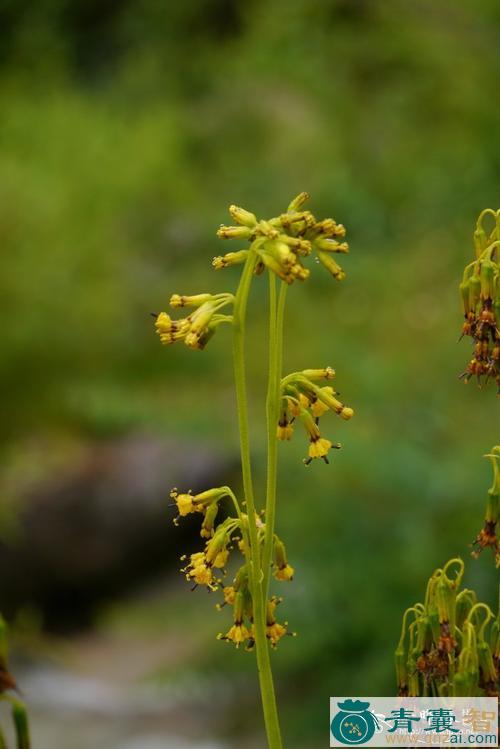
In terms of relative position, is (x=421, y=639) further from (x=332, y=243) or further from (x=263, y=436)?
(x=263, y=436)

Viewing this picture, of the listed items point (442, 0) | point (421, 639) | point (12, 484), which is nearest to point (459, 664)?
point (421, 639)

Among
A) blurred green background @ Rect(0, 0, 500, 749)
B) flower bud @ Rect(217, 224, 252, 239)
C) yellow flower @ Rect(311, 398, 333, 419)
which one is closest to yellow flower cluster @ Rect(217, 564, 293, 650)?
yellow flower @ Rect(311, 398, 333, 419)

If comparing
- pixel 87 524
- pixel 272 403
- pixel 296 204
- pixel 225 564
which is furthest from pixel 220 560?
pixel 87 524

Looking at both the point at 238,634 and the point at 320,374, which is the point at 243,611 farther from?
the point at 320,374

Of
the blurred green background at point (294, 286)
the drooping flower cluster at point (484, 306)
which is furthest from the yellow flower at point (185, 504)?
the blurred green background at point (294, 286)

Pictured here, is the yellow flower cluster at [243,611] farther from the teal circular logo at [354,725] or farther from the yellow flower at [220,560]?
the teal circular logo at [354,725]

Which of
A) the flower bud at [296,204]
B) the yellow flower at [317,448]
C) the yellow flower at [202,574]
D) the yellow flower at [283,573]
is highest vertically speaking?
the flower bud at [296,204]
